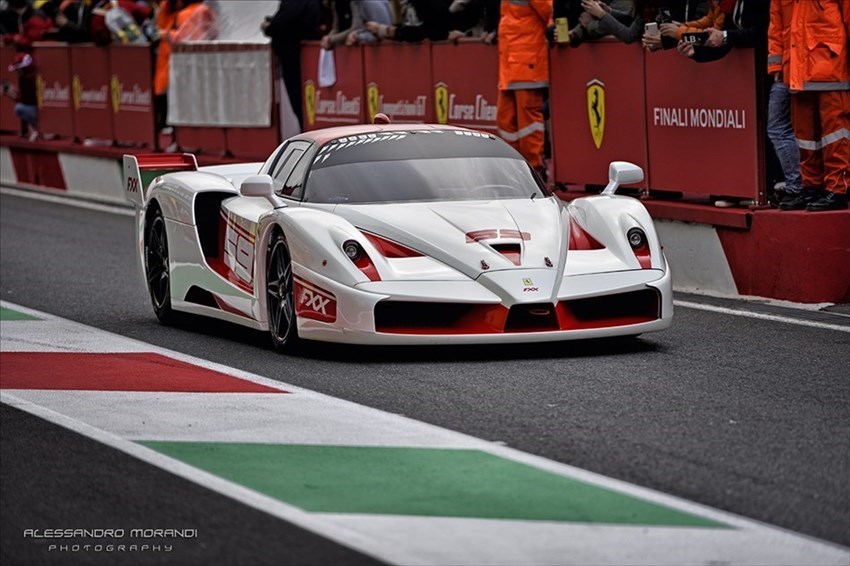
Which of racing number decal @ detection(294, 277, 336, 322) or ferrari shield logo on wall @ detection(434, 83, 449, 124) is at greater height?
ferrari shield logo on wall @ detection(434, 83, 449, 124)

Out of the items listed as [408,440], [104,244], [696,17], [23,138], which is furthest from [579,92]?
[23,138]

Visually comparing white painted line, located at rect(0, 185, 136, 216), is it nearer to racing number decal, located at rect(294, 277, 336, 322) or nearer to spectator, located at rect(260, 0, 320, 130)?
spectator, located at rect(260, 0, 320, 130)

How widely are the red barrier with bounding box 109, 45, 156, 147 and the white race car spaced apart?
469 inches

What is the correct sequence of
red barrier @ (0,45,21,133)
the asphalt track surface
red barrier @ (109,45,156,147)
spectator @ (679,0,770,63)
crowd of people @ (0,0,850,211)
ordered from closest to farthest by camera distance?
the asphalt track surface < crowd of people @ (0,0,850,211) < spectator @ (679,0,770,63) < red barrier @ (109,45,156,147) < red barrier @ (0,45,21,133)

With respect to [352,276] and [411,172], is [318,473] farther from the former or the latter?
[411,172]

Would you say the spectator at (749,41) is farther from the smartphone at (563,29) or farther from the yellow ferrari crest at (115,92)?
the yellow ferrari crest at (115,92)

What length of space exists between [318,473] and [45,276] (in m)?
8.42

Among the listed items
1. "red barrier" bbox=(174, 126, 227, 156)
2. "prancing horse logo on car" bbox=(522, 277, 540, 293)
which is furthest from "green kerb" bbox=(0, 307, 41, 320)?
Result: "red barrier" bbox=(174, 126, 227, 156)

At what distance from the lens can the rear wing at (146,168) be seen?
12.5m

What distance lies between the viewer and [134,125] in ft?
77.3

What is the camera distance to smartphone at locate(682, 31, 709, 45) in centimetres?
1270

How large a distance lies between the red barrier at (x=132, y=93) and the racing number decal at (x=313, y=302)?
13.7 meters

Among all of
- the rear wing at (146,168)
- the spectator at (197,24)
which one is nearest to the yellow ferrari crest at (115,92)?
the spectator at (197,24)

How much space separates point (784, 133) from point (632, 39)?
6.52 feet
